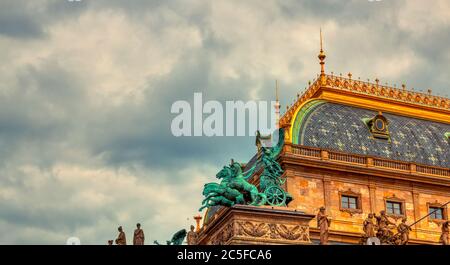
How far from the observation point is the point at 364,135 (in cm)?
6862

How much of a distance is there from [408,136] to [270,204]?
2166 cm

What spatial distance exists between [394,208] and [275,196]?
15986 millimetres

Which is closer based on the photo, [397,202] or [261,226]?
[261,226]

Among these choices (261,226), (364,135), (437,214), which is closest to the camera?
(261,226)

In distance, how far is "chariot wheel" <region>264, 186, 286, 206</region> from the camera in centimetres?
5297

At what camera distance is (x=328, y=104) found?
232ft

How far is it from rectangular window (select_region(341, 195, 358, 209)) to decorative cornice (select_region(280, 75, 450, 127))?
829 cm

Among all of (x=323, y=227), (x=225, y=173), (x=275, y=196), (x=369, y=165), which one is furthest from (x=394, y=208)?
(x=225, y=173)

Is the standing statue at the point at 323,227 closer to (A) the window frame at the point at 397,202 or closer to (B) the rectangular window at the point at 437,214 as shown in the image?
(A) the window frame at the point at 397,202

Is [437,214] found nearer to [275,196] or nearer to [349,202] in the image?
[349,202]

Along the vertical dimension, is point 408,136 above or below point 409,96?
below
